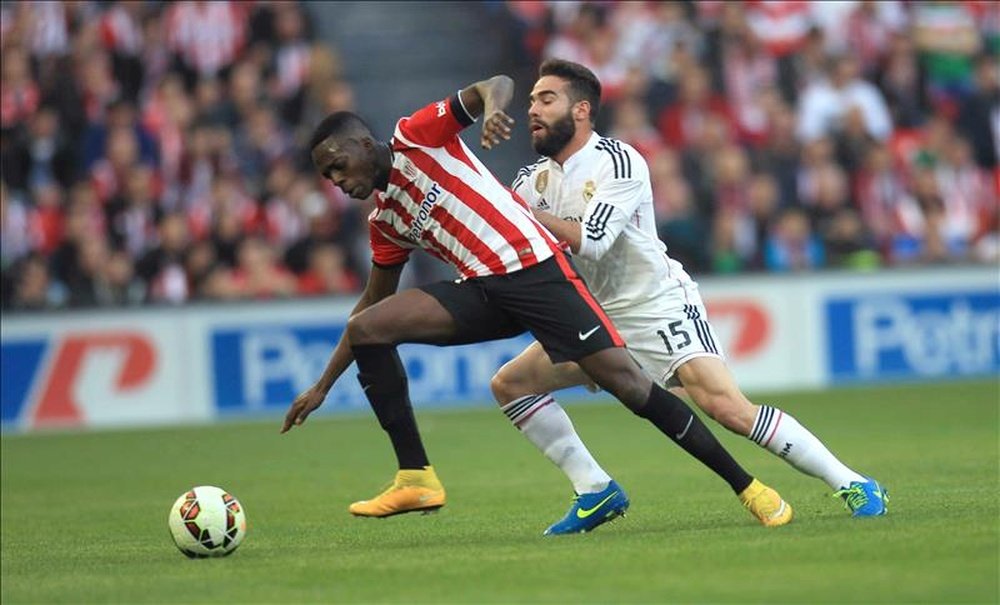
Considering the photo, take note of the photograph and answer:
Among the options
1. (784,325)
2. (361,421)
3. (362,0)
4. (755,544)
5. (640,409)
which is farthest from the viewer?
(362,0)

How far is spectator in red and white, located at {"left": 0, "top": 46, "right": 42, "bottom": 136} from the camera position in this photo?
20.0 m

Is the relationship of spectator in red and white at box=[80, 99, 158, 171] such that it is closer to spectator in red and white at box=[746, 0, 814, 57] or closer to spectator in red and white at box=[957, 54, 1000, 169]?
spectator in red and white at box=[746, 0, 814, 57]

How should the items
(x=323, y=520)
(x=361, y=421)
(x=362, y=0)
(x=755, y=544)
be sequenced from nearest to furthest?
(x=755, y=544) → (x=323, y=520) → (x=361, y=421) → (x=362, y=0)

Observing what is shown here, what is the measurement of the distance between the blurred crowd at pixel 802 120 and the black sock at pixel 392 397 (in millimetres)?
11341

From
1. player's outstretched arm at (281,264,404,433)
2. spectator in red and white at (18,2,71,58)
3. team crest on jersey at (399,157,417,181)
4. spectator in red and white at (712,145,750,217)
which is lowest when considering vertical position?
spectator in red and white at (712,145,750,217)

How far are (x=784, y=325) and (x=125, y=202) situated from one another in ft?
22.8

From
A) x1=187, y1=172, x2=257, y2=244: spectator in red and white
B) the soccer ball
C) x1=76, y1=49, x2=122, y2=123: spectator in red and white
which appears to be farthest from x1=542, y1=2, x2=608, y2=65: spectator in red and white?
the soccer ball

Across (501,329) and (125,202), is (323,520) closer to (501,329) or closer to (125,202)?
(501,329)

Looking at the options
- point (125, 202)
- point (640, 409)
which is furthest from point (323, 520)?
point (125, 202)

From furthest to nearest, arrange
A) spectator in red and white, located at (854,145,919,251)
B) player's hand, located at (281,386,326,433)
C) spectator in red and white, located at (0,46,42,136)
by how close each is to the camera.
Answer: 1. spectator in red and white, located at (854,145,919,251)
2. spectator in red and white, located at (0,46,42,136)
3. player's hand, located at (281,386,326,433)

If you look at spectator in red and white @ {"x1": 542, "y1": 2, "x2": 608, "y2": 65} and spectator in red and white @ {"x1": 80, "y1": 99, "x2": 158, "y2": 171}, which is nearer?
spectator in red and white @ {"x1": 80, "y1": 99, "x2": 158, "y2": 171}

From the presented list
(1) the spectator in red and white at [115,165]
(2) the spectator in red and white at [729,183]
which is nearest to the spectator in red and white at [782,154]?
(2) the spectator in red and white at [729,183]

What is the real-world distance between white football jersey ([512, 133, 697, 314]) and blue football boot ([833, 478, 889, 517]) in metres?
1.19

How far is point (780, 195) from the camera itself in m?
21.2
